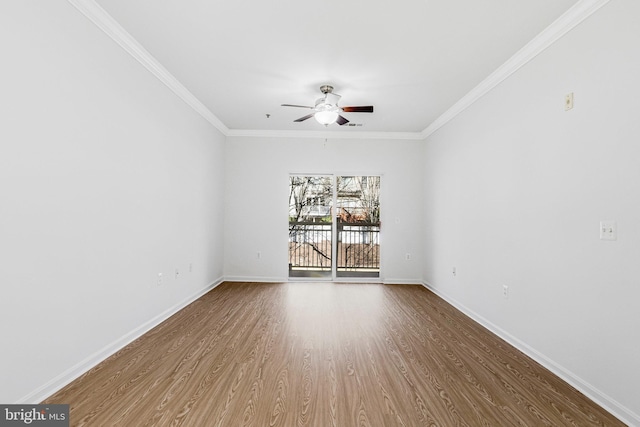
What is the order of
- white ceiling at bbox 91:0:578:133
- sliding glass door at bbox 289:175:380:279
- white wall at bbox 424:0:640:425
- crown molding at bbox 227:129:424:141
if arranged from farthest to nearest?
1. sliding glass door at bbox 289:175:380:279
2. crown molding at bbox 227:129:424:141
3. white ceiling at bbox 91:0:578:133
4. white wall at bbox 424:0:640:425

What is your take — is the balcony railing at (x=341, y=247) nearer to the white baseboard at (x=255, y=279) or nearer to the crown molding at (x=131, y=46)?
the white baseboard at (x=255, y=279)

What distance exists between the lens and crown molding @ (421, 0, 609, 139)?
2.13 metres

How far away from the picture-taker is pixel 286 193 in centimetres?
552

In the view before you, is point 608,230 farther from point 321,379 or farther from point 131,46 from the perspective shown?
point 131,46

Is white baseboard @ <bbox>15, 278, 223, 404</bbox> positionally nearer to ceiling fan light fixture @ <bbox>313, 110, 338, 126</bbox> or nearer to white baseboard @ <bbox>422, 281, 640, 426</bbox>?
ceiling fan light fixture @ <bbox>313, 110, 338, 126</bbox>

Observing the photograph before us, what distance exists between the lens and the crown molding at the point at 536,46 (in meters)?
2.13

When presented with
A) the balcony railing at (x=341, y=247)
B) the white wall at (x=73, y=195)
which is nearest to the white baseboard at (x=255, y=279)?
the balcony railing at (x=341, y=247)

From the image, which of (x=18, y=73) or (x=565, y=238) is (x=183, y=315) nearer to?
(x=18, y=73)

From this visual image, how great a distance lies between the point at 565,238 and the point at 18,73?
3824 millimetres

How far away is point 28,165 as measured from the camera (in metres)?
1.80

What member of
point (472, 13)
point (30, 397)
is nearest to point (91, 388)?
point (30, 397)

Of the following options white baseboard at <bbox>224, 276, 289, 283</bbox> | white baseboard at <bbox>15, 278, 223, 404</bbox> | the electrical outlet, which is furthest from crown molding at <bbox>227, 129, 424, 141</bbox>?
the electrical outlet

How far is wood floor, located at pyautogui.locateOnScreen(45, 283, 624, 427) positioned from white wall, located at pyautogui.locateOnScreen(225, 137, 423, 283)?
1908 mm

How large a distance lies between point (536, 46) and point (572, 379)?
2678 millimetres
